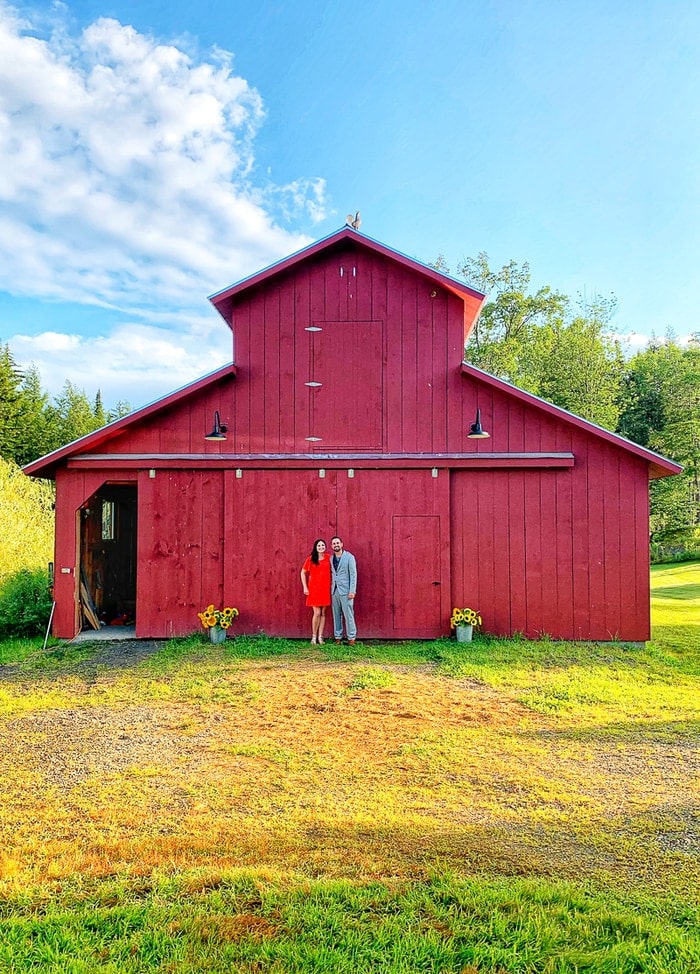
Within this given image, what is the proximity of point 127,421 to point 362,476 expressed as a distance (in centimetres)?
409

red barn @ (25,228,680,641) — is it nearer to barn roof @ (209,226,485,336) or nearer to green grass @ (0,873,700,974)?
barn roof @ (209,226,485,336)

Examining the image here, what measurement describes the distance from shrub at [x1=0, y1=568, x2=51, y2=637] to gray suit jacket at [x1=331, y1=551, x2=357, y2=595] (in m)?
5.41

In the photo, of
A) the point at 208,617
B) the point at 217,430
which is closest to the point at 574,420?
the point at 217,430

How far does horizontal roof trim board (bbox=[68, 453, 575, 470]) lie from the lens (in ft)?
36.3

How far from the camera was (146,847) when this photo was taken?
4008 mm

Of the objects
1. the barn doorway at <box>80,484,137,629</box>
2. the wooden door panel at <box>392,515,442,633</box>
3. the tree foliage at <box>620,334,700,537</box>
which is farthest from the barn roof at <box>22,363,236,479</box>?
the tree foliage at <box>620,334,700,537</box>

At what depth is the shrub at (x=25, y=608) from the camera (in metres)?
11.6

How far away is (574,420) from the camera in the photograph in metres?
10.6

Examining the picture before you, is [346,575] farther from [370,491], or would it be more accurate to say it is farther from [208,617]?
[208,617]

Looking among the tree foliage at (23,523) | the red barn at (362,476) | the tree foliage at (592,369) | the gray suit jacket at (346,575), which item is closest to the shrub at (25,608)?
the red barn at (362,476)

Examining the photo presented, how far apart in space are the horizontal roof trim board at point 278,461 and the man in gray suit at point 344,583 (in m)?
1.42

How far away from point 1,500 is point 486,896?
18.7 metres

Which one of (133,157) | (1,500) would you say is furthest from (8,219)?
(1,500)

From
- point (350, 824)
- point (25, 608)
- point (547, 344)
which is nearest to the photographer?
point (350, 824)
